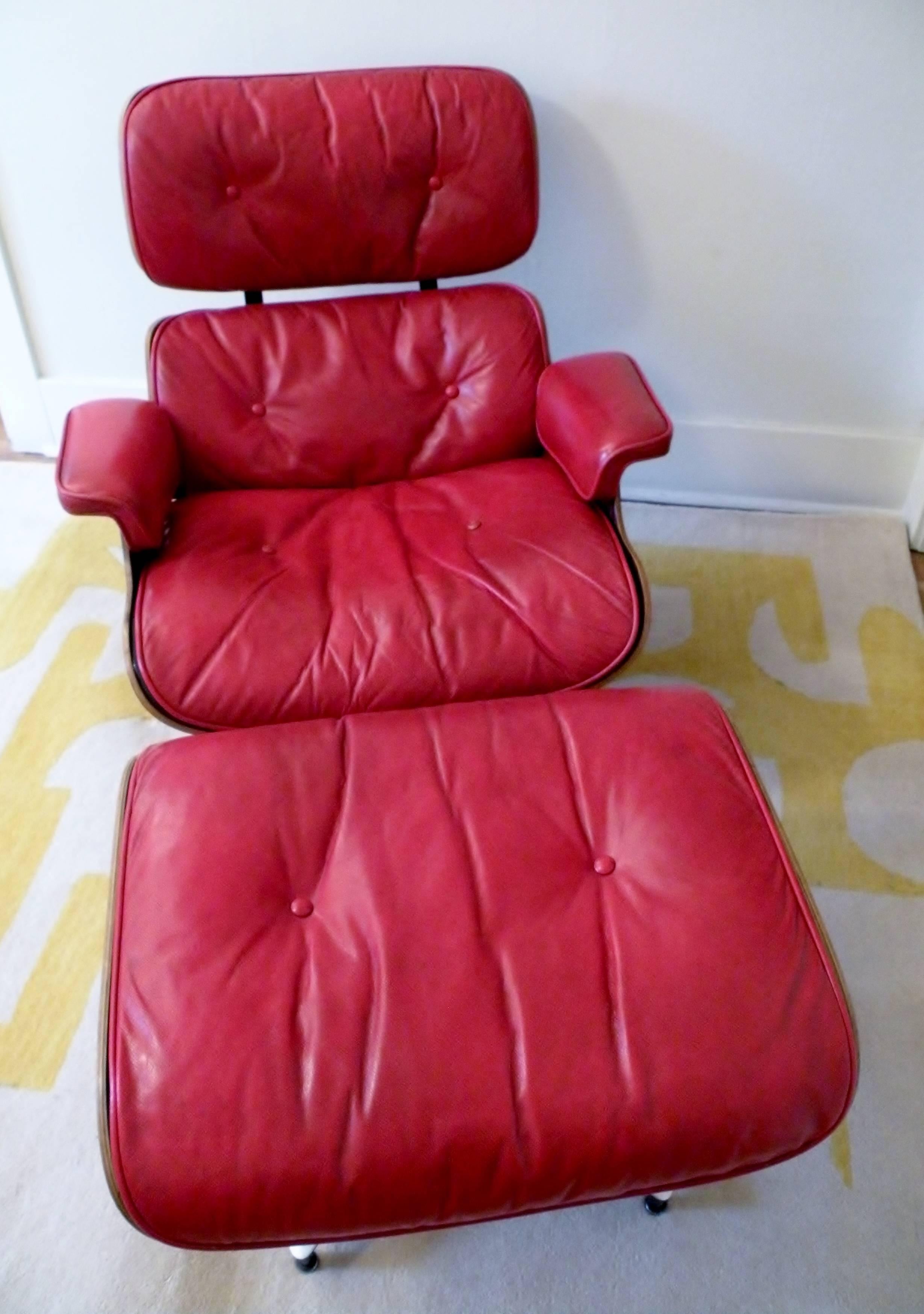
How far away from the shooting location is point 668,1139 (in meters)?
0.86

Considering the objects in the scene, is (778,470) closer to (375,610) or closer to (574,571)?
(574,571)

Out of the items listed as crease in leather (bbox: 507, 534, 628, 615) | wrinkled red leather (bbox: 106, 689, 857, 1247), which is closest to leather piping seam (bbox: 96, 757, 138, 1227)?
wrinkled red leather (bbox: 106, 689, 857, 1247)

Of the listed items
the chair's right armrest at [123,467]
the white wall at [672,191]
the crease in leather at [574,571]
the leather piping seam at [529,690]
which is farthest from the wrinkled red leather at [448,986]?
the white wall at [672,191]

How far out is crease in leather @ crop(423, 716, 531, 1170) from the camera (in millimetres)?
Result: 860

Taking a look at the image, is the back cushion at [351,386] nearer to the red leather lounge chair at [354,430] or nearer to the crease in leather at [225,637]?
the red leather lounge chair at [354,430]

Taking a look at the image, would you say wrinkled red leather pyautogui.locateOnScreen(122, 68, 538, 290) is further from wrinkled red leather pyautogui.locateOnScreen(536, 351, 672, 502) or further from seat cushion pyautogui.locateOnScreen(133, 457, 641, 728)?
seat cushion pyautogui.locateOnScreen(133, 457, 641, 728)

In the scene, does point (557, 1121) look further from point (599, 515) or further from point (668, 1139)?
point (599, 515)

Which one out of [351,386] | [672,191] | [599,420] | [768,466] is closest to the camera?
[599,420]

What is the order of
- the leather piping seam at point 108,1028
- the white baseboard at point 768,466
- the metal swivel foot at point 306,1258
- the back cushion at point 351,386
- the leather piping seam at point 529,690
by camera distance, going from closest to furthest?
1. the leather piping seam at point 108,1028
2. the metal swivel foot at point 306,1258
3. the leather piping seam at point 529,690
4. the back cushion at point 351,386
5. the white baseboard at point 768,466

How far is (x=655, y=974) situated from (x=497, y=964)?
0.46ft

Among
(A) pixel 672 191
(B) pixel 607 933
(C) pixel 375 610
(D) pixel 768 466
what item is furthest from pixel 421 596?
(D) pixel 768 466

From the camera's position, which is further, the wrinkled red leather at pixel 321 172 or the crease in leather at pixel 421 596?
the wrinkled red leather at pixel 321 172

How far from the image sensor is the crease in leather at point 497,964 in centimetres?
86

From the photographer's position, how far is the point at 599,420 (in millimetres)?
1359
